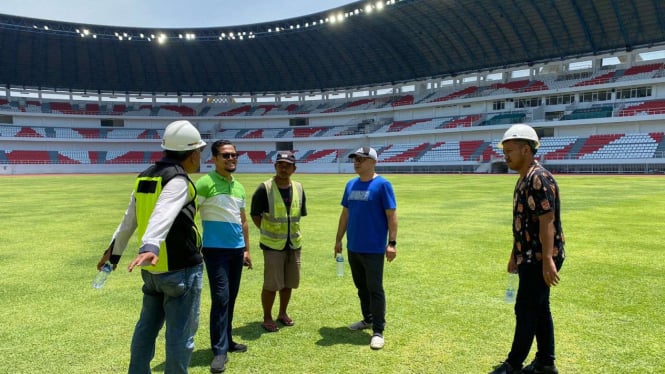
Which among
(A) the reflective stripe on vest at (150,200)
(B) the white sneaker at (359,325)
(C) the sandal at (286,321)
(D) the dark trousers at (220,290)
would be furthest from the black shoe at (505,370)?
(A) the reflective stripe on vest at (150,200)

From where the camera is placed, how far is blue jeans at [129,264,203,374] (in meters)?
3.10

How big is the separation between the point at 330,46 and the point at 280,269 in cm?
6097

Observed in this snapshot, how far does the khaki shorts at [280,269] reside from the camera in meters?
4.90

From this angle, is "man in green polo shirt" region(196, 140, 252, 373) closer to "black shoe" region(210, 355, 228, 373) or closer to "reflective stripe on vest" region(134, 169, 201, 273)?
"black shoe" region(210, 355, 228, 373)

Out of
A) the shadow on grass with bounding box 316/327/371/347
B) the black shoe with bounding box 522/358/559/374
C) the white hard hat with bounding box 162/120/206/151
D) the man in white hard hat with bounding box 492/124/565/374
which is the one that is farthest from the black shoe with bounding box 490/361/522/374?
the white hard hat with bounding box 162/120/206/151

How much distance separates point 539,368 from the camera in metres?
3.86

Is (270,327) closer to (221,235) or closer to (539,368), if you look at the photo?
(221,235)

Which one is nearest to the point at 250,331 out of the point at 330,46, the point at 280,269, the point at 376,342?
the point at 280,269

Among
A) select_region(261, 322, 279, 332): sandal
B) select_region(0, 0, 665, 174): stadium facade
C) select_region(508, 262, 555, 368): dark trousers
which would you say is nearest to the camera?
select_region(508, 262, 555, 368): dark trousers

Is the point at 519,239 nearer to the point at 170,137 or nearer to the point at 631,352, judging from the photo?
the point at 631,352

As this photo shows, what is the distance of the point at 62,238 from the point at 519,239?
1055 cm

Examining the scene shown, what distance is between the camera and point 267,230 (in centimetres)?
496

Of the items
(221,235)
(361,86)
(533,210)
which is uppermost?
(361,86)

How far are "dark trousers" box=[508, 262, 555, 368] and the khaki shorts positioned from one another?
→ 8.13 ft
